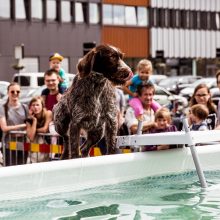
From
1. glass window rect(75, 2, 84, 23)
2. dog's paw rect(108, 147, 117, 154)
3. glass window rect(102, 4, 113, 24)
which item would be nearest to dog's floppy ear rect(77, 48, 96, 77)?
dog's paw rect(108, 147, 117, 154)

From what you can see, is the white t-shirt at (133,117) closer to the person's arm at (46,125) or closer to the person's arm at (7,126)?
the person's arm at (46,125)

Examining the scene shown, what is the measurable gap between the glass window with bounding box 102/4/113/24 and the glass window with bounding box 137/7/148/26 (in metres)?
3.89

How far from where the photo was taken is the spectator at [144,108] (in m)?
9.87

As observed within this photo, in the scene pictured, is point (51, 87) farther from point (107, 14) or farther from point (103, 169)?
point (107, 14)

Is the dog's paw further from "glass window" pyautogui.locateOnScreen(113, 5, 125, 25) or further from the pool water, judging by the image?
"glass window" pyautogui.locateOnScreen(113, 5, 125, 25)

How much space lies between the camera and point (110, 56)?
264 inches

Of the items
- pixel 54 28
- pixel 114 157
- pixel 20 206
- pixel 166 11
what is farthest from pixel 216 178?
pixel 166 11

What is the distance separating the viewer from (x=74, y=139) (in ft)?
22.7

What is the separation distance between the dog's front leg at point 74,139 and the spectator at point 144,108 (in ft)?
9.11

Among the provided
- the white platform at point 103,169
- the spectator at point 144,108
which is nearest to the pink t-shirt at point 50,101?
the spectator at point 144,108

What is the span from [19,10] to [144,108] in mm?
50127

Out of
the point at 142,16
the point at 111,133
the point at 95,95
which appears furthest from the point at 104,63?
the point at 142,16

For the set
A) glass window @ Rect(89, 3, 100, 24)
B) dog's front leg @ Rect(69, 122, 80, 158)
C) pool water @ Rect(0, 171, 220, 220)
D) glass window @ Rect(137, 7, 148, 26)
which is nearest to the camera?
pool water @ Rect(0, 171, 220, 220)

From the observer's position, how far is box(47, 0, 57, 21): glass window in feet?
200
